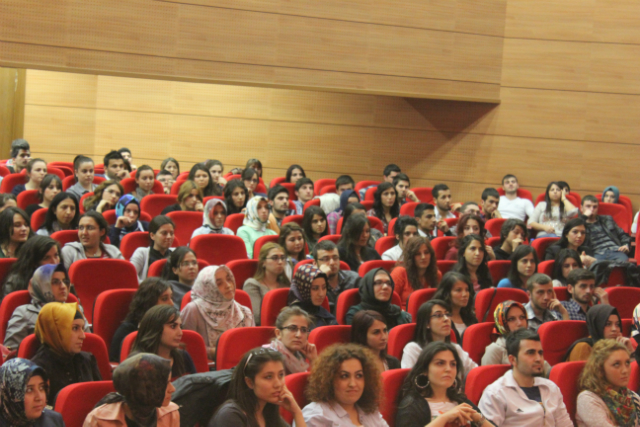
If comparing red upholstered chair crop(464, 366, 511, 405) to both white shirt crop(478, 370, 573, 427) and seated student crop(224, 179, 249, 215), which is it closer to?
white shirt crop(478, 370, 573, 427)

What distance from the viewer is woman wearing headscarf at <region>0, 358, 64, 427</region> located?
2.01m

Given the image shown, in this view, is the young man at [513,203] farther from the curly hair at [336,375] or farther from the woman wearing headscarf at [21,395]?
the woman wearing headscarf at [21,395]

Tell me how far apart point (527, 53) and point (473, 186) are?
4.82ft

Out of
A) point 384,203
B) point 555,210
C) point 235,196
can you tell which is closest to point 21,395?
point 235,196

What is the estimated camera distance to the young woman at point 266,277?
12.2ft

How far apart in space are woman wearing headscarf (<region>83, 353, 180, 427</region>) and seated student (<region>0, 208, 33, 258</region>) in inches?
74.3

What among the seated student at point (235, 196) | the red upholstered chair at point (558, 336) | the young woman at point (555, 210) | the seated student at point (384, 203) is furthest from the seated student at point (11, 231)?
the young woman at point (555, 210)

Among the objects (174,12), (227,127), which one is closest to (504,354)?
(174,12)

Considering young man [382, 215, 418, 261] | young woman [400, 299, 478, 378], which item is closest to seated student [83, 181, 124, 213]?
young man [382, 215, 418, 261]

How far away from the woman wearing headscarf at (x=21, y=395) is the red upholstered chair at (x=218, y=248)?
2.20m

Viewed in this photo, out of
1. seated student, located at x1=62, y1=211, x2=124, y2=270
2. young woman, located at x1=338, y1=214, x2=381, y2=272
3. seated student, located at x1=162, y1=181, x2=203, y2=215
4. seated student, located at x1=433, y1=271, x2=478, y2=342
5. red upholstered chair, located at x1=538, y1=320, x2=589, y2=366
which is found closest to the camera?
red upholstered chair, located at x1=538, y1=320, x2=589, y2=366

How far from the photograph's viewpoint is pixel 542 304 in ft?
12.5

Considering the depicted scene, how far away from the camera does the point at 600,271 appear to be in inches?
184

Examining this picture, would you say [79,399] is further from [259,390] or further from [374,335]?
[374,335]
